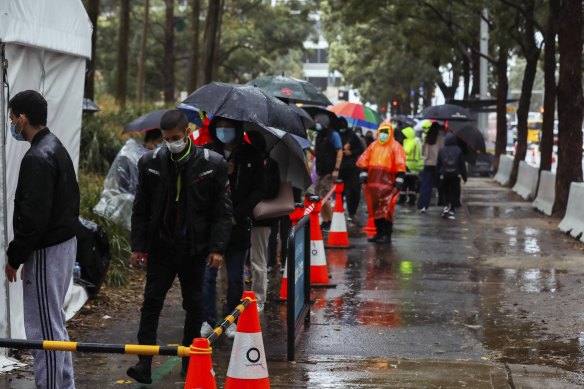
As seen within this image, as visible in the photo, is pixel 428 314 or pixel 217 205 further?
pixel 428 314

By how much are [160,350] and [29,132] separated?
6.06ft

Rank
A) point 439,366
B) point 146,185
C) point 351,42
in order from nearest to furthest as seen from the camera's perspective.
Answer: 1. point 146,185
2. point 439,366
3. point 351,42

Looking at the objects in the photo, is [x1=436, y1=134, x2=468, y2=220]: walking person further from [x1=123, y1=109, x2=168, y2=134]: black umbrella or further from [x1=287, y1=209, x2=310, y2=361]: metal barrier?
[x1=287, y1=209, x2=310, y2=361]: metal barrier

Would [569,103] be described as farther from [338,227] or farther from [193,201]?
[193,201]

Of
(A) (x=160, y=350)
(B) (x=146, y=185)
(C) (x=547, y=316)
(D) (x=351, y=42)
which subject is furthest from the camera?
(D) (x=351, y=42)

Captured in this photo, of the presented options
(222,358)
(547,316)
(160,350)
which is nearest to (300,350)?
(222,358)

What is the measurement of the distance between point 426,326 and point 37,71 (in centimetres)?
417

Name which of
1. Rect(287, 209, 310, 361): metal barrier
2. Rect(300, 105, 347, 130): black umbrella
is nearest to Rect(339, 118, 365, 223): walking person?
Rect(300, 105, 347, 130): black umbrella

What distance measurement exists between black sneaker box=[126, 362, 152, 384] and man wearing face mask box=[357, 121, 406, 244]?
8.94m

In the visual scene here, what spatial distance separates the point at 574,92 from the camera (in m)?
20.3

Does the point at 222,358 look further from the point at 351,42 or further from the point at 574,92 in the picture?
the point at 351,42

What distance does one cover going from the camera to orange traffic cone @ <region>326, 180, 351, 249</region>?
15.6m

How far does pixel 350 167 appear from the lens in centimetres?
1858

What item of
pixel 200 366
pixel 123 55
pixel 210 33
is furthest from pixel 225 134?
pixel 123 55
